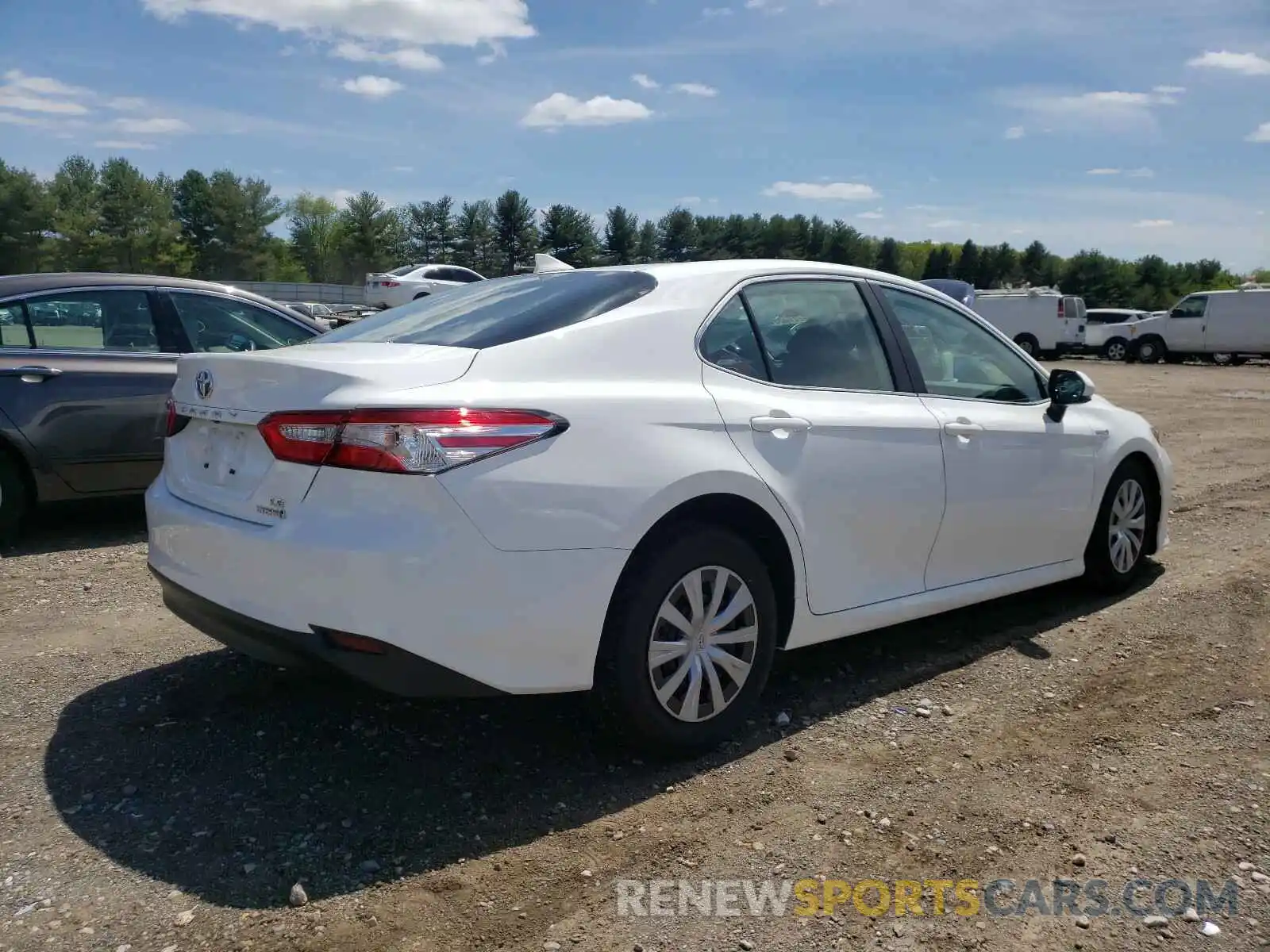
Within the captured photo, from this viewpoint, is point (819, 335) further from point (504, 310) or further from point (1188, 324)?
point (1188, 324)

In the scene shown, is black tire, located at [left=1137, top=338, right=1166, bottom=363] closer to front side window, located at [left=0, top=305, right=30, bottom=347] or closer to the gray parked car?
the gray parked car

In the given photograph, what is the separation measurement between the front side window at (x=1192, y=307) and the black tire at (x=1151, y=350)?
1086mm

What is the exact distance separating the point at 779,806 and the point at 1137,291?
270ft

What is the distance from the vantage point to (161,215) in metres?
75.7

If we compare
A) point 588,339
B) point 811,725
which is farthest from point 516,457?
point 811,725

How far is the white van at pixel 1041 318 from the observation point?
31922mm

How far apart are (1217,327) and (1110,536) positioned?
29474 mm

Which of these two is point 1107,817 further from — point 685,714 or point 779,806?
point 685,714

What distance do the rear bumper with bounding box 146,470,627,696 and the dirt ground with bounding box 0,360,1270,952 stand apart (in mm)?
472

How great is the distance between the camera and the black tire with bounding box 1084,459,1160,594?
531 cm

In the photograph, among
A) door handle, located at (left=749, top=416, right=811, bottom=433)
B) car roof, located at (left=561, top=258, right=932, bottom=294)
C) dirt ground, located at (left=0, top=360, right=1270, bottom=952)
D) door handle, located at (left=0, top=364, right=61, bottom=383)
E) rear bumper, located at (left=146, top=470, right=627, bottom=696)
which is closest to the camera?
dirt ground, located at (left=0, top=360, right=1270, bottom=952)

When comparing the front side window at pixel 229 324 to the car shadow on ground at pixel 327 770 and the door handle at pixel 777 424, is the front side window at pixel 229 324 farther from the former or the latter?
the door handle at pixel 777 424

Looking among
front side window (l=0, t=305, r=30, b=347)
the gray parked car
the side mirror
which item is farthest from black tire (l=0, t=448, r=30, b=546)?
the side mirror

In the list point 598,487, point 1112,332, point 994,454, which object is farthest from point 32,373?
point 1112,332
